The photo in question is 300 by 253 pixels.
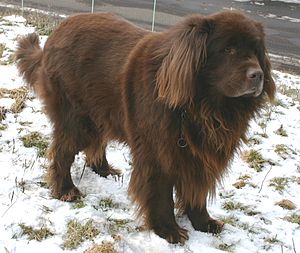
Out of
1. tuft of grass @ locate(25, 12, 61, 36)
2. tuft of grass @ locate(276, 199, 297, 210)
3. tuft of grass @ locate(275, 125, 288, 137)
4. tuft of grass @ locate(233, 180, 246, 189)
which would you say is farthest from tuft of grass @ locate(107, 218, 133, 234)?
tuft of grass @ locate(25, 12, 61, 36)

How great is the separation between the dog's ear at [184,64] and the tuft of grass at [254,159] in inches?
69.4

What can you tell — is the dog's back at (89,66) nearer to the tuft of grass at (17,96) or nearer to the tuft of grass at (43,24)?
the tuft of grass at (17,96)

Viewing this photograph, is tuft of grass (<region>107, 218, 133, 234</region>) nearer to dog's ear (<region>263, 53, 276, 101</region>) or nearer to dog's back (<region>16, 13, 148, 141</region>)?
dog's back (<region>16, 13, 148, 141</region>)

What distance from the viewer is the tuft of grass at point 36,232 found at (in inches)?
128

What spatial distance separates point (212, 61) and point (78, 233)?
1407 mm

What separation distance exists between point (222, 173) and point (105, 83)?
3.41 feet

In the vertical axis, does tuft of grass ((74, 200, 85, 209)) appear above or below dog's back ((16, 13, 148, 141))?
below

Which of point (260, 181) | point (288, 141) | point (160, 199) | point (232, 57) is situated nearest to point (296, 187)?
point (260, 181)

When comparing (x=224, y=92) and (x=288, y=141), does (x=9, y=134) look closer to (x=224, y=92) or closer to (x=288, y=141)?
(x=224, y=92)

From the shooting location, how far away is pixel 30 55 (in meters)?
4.20

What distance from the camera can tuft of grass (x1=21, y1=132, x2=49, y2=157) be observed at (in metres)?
4.42

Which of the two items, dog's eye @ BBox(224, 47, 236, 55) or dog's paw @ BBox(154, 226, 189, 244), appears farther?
dog's paw @ BBox(154, 226, 189, 244)

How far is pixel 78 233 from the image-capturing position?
3.30 m

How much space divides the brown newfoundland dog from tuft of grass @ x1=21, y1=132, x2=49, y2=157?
0.45 metres
